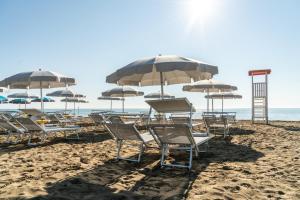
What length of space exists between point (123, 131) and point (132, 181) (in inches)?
43.9

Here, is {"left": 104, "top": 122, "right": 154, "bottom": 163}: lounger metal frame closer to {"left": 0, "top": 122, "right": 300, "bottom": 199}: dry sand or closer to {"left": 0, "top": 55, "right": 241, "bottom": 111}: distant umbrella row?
{"left": 0, "top": 122, "right": 300, "bottom": 199}: dry sand

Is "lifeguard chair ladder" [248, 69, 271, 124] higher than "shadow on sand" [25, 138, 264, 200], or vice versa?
"lifeguard chair ladder" [248, 69, 271, 124]

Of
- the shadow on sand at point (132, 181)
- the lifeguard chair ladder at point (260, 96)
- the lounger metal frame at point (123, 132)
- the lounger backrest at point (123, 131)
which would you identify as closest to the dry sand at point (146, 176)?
the shadow on sand at point (132, 181)

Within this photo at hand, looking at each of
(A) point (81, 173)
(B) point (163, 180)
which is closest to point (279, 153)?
(B) point (163, 180)

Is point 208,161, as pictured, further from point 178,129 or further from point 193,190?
point 193,190

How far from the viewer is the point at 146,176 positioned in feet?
11.7

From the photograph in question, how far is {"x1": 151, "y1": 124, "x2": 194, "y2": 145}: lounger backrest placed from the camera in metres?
3.69

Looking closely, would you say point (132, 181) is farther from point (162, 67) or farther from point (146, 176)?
point (162, 67)

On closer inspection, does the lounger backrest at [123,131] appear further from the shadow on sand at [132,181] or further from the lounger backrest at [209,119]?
the lounger backrest at [209,119]

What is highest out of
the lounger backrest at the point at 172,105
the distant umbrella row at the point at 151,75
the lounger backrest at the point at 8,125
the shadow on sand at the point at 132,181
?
the distant umbrella row at the point at 151,75

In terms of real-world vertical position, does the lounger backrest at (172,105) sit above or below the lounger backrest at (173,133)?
above

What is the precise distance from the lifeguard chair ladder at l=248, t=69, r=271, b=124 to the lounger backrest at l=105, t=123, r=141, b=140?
33.6ft

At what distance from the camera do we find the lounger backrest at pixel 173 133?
12.1 ft

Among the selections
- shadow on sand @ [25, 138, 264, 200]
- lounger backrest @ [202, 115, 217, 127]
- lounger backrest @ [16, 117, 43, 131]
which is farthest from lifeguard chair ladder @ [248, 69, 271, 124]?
lounger backrest @ [16, 117, 43, 131]
